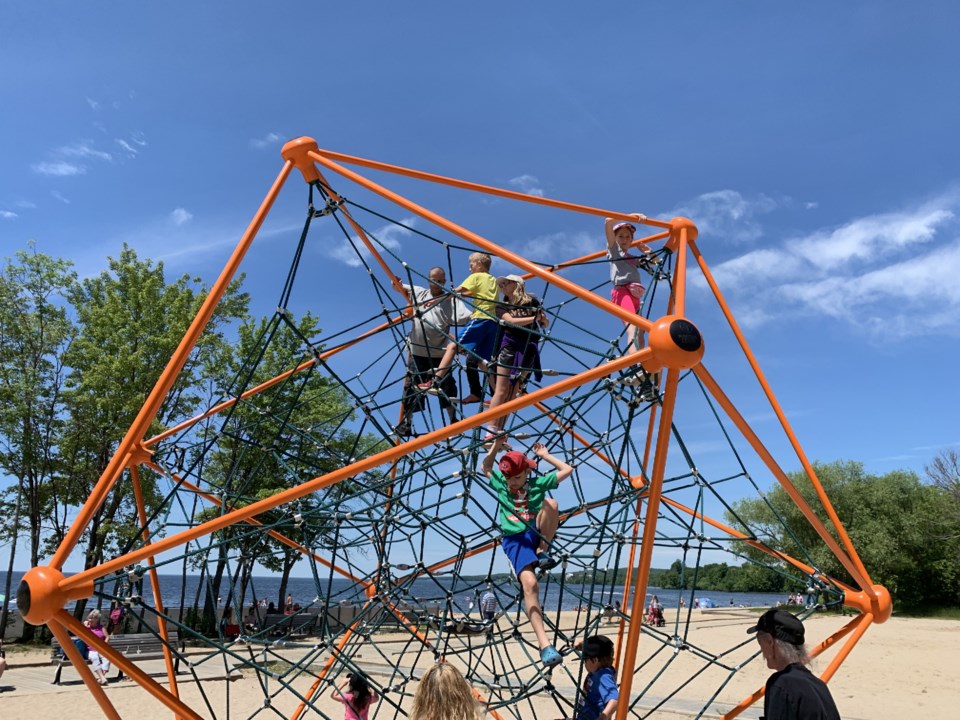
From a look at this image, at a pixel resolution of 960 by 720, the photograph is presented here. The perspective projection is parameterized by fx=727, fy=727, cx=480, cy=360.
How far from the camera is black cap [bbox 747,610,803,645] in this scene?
3375 millimetres

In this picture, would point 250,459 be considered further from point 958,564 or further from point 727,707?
point 958,564

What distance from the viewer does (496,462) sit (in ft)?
18.9

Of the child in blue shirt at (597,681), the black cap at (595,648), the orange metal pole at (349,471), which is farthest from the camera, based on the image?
the black cap at (595,648)

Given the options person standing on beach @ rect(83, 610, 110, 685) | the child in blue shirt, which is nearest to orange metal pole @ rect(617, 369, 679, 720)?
the child in blue shirt

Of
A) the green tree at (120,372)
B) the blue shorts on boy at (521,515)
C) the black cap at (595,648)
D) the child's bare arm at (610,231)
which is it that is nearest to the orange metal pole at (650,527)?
the black cap at (595,648)

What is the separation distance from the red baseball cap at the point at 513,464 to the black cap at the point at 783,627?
7.35 ft

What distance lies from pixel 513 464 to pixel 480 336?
60.1 inches

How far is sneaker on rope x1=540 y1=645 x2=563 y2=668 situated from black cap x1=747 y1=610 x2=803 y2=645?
1.30 m

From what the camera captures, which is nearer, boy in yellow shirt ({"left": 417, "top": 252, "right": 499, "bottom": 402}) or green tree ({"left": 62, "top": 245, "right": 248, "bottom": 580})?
boy in yellow shirt ({"left": 417, "top": 252, "right": 499, "bottom": 402})

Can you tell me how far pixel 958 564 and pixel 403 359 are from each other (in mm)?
39971

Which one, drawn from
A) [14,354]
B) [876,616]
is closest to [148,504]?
[14,354]

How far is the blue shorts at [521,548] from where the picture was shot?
5117 millimetres

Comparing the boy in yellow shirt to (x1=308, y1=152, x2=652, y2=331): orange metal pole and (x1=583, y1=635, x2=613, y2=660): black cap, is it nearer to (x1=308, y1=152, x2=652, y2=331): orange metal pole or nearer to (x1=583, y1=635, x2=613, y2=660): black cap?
(x1=308, y1=152, x2=652, y2=331): orange metal pole

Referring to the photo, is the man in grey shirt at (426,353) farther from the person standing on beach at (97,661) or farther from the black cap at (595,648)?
the person standing on beach at (97,661)
